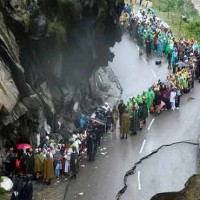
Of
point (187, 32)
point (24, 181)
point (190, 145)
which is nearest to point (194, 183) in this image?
point (190, 145)

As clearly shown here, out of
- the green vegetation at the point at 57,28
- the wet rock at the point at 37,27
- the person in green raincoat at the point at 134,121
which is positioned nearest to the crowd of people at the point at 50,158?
the person in green raincoat at the point at 134,121

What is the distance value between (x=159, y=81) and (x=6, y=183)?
13.8 meters

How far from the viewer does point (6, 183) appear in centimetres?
2545

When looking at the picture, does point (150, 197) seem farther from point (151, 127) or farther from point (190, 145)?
point (151, 127)

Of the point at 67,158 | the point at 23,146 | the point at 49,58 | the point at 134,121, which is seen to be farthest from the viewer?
the point at 134,121

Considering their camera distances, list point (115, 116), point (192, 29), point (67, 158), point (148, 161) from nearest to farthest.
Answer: point (67, 158) < point (148, 161) < point (115, 116) < point (192, 29)

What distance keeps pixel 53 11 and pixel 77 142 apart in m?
7.10

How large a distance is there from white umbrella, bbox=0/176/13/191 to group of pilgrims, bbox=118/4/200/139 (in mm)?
8085

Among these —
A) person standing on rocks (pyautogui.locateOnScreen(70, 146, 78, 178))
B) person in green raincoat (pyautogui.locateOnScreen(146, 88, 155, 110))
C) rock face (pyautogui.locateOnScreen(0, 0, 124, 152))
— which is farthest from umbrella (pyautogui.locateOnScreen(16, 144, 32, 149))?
person in green raincoat (pyautogui.locateOnScreen(146, 88, 155, 110))

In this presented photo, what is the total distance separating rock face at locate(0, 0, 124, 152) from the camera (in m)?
26.6

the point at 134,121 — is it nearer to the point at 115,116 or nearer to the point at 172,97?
the point at 115,116

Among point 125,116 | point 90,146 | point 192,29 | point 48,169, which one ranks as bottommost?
point 48,169

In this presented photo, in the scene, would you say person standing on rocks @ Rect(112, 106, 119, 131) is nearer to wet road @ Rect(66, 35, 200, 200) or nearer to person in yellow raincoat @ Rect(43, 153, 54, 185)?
wet road @ Rect(66, 35, 200, 200)

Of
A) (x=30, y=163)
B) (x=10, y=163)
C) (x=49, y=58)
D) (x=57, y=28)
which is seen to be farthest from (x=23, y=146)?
(x=57, y=28)
